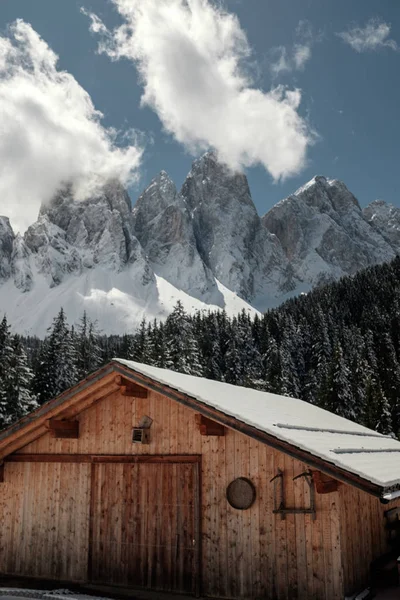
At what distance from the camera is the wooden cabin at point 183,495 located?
8.74 m

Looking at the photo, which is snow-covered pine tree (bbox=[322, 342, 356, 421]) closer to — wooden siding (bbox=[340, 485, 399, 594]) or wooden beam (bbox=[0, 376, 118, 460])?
wooden siding (bbox=[340, 485, 399, 594])

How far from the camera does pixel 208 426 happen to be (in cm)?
993

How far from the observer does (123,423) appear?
11234 millimetres

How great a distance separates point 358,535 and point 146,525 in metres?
4.08

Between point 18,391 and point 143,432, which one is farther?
point 18,391

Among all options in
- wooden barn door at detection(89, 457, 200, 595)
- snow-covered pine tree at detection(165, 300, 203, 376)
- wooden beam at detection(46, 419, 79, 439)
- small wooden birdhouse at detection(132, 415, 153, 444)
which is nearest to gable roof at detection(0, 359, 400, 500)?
wooden beam at detection(46, 419, 79, 439)

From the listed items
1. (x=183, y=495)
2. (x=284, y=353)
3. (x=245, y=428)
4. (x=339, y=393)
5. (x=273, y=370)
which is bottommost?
(x=183, y=495)

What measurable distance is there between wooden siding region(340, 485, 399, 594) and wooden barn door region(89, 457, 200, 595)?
2707mm

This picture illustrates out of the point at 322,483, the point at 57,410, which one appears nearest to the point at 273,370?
the point at 57,410

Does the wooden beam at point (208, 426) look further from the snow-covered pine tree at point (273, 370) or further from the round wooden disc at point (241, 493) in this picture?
the snow-covered pine tree at point (273, 370)

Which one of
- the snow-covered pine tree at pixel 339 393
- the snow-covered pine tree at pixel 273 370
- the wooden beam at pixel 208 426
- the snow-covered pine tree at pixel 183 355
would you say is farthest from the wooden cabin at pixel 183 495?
the snow-covered pine tree at pixel 273 370

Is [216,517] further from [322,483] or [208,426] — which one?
[322,483]

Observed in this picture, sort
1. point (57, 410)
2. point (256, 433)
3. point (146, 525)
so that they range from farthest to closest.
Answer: point (57, 410) < point (146, 525) < point (256, 433)

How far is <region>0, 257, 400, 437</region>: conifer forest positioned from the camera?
40875 mm
